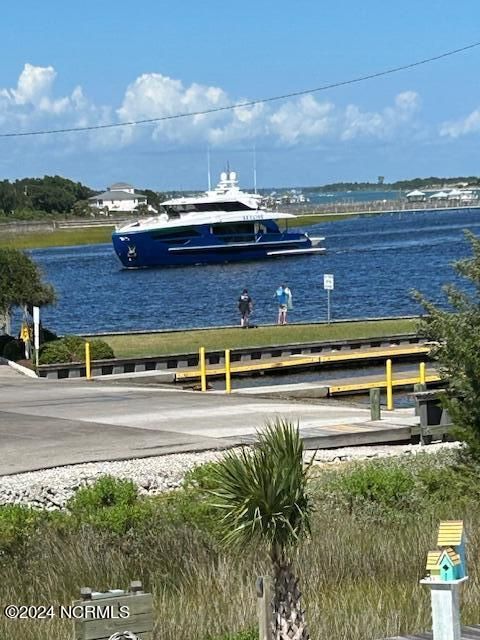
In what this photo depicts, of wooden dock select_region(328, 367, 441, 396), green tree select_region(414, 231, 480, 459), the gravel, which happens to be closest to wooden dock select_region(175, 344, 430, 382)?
wooden dock select_region(328, 367, 441, 396)

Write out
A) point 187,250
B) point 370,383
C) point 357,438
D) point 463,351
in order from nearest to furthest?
point 463,351
point 357,438
point 370,383
point 187,250

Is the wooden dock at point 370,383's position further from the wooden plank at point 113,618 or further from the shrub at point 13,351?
the wooden plank at point 113,618

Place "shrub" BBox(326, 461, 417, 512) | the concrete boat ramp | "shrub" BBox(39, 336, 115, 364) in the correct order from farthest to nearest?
"shrub" BBox(39, 336, 115, 364)
the concrete boat ramp
"shrub" BBox(326, 461, 417, 512)

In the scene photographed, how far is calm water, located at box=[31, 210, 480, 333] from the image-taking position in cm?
6181

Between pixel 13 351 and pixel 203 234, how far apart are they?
70.6m

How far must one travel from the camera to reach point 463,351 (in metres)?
14.9

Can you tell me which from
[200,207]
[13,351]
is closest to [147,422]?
[13,351]

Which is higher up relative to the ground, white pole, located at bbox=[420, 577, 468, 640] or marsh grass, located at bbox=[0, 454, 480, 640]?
white pole, located at bbox=[420, 577, 468, 640]

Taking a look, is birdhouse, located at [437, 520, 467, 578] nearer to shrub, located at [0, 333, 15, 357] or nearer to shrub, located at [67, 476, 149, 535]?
shrub, located at [67, 476, 149, 535]

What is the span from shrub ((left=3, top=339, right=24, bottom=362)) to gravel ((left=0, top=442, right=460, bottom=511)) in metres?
16.3

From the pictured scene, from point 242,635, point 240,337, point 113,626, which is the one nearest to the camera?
point 113,626

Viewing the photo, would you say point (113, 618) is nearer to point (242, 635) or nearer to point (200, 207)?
point (242, 635)

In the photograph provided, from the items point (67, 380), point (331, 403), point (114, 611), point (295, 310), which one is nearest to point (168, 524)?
point (114, 611)

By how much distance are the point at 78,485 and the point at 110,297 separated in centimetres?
6711
